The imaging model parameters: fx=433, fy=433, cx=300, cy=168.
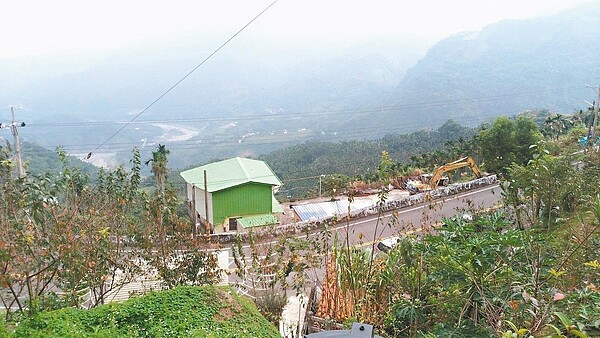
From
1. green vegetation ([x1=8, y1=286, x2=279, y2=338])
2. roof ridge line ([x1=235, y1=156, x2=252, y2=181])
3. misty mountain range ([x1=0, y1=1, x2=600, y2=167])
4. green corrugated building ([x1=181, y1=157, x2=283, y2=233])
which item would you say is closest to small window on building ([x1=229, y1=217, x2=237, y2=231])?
green corrugated building ([x1=181, y1=157, x2=283, y2=233])

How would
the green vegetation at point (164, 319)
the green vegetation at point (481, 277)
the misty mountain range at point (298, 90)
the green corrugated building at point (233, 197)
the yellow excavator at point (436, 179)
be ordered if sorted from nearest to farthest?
the green vegetation at point (481, 277) < the green vegetation at point (164, 319) < the green corrugated building at point (233, 197) < the yellow excavator at point (436, 179) < the misty mountain range at point (298, 90)

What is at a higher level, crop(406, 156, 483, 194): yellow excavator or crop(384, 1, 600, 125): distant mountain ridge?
crop(384, 1, 600, 125): distant mountain ridge

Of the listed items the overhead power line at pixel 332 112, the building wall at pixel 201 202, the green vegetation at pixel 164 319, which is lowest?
the building wall at pixel 201 202

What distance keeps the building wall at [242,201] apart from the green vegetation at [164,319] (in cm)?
976

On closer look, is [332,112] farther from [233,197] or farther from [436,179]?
[233,197]

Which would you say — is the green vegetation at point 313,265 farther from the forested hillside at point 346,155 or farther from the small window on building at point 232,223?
the forested hillside at point 346,155

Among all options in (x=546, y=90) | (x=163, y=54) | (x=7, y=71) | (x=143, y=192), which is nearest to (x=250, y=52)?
(x=163, y=54)

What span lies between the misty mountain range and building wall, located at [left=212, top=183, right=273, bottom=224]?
2197 cm

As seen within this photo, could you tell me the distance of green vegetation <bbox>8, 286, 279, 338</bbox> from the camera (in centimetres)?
286

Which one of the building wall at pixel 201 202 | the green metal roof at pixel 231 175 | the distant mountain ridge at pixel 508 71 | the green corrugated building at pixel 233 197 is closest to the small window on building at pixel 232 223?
the green corrugated building at pixel 233 197

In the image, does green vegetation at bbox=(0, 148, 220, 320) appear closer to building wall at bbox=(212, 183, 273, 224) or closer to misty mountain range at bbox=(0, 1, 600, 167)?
building wall at bbox=(212, 183, 273, 224)

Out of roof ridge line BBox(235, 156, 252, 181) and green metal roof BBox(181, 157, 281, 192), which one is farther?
roof ridge line BBox(235, 156, 252, 181)

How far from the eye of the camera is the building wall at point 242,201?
43.5 feet

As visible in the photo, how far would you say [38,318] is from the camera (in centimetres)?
288
